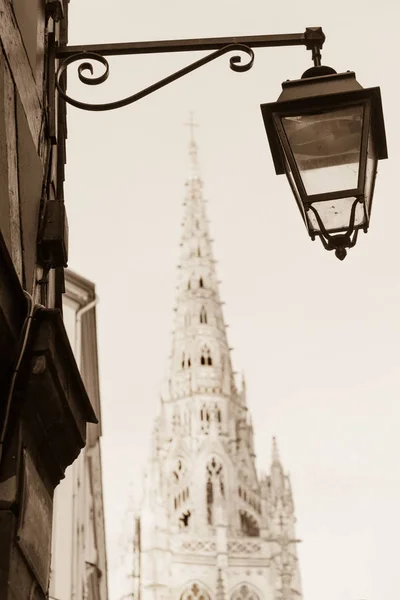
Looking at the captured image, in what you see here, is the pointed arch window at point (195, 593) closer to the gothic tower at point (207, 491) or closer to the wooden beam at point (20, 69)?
the gothic tower at point (207, 491)

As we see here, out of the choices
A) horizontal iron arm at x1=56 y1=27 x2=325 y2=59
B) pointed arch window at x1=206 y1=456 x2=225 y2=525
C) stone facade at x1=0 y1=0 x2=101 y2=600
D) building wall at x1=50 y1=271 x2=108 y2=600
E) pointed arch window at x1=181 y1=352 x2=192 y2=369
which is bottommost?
stone facade at x1=0 y1=0 x2=101 y2=600

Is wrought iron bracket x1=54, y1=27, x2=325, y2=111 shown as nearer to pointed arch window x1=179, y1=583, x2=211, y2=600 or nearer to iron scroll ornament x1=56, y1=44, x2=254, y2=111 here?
iron scroll ornament x1=56, y1=44, x2=254, y2=111

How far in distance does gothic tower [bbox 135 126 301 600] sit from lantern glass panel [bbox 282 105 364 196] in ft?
205

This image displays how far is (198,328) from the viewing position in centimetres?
8206

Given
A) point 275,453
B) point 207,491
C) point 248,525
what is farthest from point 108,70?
point 275,453

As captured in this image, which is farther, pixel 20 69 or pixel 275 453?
pixel 275 453

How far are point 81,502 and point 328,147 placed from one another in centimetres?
1713

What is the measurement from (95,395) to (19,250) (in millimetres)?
20164

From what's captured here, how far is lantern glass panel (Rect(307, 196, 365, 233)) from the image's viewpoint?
470cm

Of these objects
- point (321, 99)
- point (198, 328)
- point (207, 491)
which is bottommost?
point (321, 99)

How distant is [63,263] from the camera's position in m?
5.32

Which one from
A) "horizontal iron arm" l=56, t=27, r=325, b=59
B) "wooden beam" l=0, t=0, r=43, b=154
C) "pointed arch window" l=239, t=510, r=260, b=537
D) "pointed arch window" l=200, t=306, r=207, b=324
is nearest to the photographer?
"wooden beam" l=0, t=0, r=43, b=154

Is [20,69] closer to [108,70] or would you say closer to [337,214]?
[108,70]

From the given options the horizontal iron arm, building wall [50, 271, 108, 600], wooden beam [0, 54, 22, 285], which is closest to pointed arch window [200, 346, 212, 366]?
building wall [50, 271, 108, 600]
